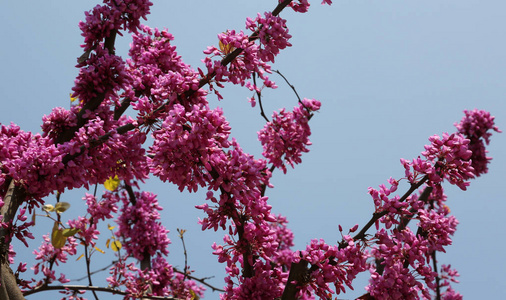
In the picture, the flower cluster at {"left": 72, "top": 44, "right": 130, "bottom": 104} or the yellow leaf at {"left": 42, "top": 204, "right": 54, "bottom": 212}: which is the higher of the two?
the flower cluster at {"left": 72, "top": 44, "right": 130, "bottom": 104}

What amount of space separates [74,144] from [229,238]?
63.9 inches

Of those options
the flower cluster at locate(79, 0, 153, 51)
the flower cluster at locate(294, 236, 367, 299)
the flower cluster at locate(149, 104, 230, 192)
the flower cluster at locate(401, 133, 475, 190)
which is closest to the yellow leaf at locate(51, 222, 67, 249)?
the flower cluster at locate(149, 104, 230, 192)

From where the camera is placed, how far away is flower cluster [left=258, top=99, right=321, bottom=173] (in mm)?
5969

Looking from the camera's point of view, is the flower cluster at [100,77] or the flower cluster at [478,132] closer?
the flower cluster at [100,77]

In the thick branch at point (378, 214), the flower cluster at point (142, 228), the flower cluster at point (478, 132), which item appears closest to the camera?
the thick branch at point (378, 214)

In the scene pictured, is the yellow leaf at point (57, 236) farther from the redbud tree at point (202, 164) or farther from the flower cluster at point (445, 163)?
the flower cluster at point (445, 163)

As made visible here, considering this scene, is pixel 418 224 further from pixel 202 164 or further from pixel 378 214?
pixel 202 164

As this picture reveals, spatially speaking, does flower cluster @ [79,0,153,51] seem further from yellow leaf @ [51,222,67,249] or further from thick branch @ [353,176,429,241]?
thick branch @ [353,176,429,241]

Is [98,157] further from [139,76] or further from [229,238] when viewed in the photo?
[229,238]

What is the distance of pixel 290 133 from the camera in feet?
19.7

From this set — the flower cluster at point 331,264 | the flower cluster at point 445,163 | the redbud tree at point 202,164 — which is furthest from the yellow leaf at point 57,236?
the flower cluster at point 445,163

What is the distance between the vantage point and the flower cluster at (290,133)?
5969 millimetres

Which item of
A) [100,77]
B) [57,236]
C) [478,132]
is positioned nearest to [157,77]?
[100,77]

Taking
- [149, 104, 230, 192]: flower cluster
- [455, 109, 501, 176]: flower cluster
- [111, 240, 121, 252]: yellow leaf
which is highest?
[455, 109, 501, 176]: flower cluster
